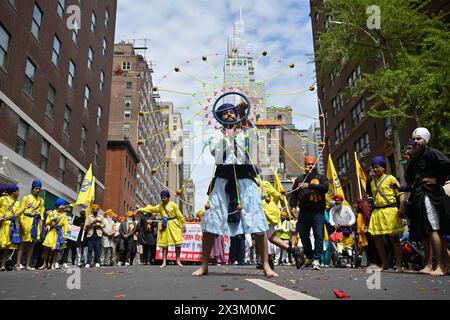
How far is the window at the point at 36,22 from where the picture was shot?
67.7ft

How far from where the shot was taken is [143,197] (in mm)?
74562

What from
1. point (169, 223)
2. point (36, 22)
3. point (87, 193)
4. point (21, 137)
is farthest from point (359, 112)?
point (169, 223)

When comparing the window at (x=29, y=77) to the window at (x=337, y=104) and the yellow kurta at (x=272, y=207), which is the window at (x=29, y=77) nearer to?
the yellow kurta at (x=272, y=207)

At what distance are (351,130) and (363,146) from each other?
2839 millimetres

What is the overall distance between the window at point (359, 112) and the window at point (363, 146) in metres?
1.57

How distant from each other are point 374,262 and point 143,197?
221ft

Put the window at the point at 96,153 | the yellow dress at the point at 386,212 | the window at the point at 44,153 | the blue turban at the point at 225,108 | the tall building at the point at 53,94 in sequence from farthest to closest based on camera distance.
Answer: the window at the point at 96,153, the window at the point at 44,153, the tall building at the point at 53,94, the yellow dress at the point at 386,212, the blue turban at the point at 225,108

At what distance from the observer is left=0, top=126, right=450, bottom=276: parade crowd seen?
5594 mm

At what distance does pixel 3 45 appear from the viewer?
1747 centimetres

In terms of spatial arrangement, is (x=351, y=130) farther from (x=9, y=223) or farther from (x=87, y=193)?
(x=9, y=223)

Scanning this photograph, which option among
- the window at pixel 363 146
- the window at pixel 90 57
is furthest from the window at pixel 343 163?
the window at pixel 90 57
